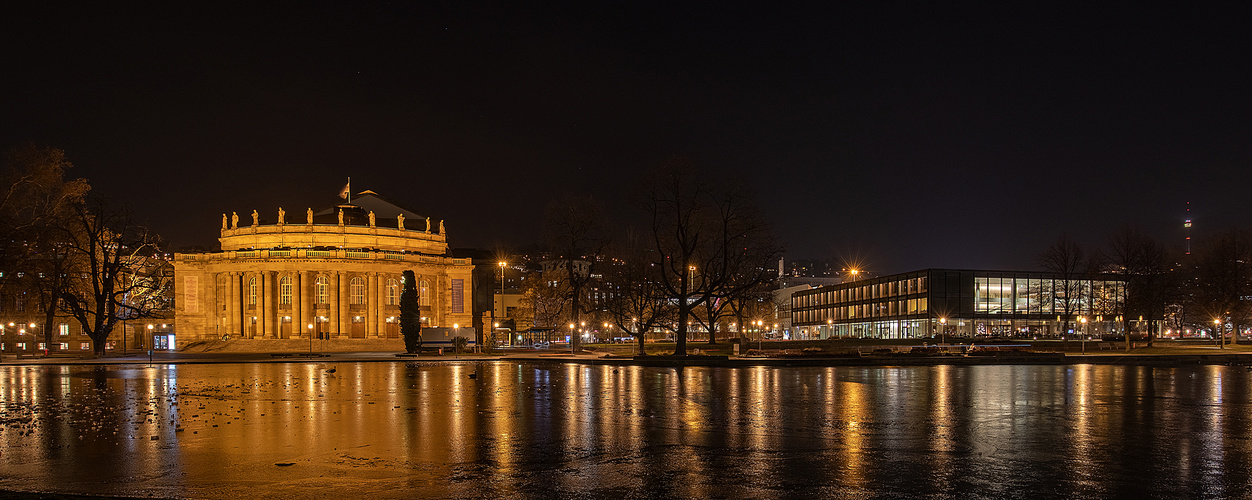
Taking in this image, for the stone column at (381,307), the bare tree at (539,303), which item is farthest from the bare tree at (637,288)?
the stone column at (381,307)

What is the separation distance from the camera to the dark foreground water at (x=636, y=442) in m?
11.0

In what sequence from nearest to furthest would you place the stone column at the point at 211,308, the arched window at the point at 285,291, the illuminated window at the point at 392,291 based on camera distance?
the arched window at the point at 285,291
the stone column at the point at 211,308
the illuminated window at the point at 392,291

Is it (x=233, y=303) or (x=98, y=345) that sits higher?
(x=233, y=303)

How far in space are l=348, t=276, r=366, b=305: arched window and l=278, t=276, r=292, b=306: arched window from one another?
22.8ft

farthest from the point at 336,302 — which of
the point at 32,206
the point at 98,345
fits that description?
the point at 32,206

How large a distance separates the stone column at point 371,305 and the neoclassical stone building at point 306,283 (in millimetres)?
118

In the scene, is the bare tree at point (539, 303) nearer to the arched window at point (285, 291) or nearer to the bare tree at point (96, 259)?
the arched window at point (285, 291)

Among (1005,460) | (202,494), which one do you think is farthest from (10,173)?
(1005,460)

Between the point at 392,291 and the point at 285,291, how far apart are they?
1205 centimetres

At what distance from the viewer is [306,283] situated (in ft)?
322

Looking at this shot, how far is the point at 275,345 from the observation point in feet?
288

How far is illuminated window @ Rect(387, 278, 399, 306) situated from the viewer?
339 feet

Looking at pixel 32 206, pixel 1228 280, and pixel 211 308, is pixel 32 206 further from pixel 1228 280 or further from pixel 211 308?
pixel 1228 280

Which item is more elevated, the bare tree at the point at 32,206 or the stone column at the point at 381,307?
the bare tree at the point at 32,206
